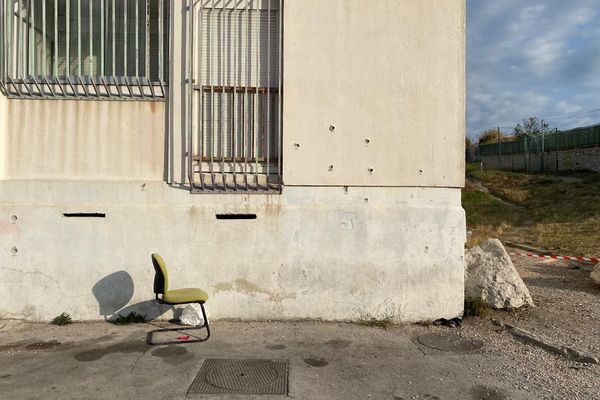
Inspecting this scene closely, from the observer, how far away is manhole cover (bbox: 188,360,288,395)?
12.8 feet

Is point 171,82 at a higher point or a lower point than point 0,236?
higher

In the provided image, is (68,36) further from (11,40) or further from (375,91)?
(375,91)

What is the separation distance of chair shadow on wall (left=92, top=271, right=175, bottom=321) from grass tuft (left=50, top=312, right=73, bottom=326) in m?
0.39

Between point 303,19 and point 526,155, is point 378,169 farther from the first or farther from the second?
point 526,155

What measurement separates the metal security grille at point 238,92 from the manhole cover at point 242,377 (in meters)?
2.28

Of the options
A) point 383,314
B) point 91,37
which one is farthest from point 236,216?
point 91,37

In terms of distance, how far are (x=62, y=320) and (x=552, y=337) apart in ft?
19.7

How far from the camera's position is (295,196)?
579 cm

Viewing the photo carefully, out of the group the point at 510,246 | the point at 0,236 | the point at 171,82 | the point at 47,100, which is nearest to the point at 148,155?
the point at 171,82

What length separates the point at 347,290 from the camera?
18.9 feet

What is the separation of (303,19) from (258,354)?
4172mm

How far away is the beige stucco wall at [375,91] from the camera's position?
579cm

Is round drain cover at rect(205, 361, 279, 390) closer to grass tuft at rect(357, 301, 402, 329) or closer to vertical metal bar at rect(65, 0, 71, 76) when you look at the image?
grass tuft at rect(357, 301, 402, 329)

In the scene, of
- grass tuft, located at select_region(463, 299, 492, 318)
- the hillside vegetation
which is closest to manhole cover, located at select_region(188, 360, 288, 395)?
grass tuft, located at select_region(463, 299, 492, 318)
